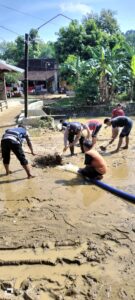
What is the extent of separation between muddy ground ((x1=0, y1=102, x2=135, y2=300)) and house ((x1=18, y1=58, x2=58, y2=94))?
123ft

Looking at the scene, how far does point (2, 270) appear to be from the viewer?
204 inches

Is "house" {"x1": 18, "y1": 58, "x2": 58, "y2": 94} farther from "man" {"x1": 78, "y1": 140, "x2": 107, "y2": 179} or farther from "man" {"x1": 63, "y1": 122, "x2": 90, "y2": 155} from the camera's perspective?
"man" {"x1": 78, "y1": 140, "x2": 107, "y2": 179}

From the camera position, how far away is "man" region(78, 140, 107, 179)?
8406 millimetres

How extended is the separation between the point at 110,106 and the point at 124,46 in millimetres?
4445

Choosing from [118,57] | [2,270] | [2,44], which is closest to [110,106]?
[118,57]

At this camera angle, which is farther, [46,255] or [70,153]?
[70,153]

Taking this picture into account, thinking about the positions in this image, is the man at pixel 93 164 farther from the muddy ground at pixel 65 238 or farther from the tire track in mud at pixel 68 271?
the tire track in mud at pixel 68 271

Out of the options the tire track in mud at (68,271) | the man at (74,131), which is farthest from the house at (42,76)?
the tire track in mud at (68,271)

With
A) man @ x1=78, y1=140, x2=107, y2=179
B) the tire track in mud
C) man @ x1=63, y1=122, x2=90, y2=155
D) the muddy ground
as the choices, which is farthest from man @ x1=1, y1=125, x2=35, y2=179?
the tire track in mud

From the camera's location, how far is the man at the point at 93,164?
8406 millimetres

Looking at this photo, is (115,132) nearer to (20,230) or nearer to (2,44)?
(20,230)

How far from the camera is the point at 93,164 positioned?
8492 mm

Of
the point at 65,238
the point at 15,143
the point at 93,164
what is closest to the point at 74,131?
the point at 93,164

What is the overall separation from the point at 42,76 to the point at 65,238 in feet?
138
